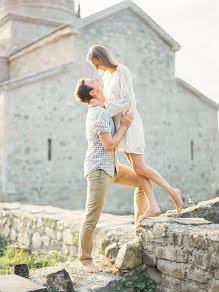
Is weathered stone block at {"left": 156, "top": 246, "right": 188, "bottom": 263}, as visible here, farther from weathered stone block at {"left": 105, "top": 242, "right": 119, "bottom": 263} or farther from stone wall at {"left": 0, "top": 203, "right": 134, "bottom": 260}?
stone wall at {"left": 0, "top": 203, "right": 134, "bottom": 260}

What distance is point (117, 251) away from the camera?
371 cm

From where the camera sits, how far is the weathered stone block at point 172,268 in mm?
3191

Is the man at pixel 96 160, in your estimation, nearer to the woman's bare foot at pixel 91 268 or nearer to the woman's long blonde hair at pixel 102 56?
the woman's bare foot at pixel 91 268

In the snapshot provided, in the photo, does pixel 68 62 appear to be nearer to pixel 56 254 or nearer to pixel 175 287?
pixel 56 254

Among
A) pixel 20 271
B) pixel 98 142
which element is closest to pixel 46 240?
pixel 20 271

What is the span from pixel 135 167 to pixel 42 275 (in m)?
1.32

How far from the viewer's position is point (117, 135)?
351cm

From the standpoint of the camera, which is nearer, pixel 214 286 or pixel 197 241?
pixel 214 286

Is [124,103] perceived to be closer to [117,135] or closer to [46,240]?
[117,135]

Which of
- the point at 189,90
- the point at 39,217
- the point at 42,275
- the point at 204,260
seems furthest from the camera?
the point at 189,90

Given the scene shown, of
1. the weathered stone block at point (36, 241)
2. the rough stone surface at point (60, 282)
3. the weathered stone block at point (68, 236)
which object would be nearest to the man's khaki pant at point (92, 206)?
the rough stone surface at point (60, 282)

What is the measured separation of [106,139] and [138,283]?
4.29ft

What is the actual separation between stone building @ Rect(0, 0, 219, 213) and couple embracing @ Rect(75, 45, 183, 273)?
6.25m

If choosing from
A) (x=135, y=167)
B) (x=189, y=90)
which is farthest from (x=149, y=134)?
(x=135, y=167)
